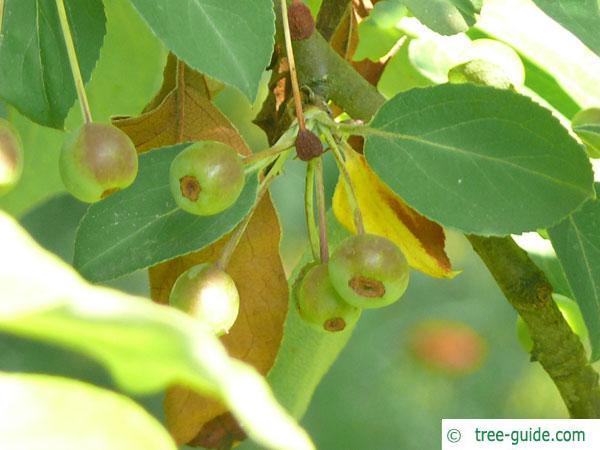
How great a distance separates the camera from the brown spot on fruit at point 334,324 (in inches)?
20.4

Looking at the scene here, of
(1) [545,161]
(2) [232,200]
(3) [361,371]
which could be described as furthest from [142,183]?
(3) [361,371]

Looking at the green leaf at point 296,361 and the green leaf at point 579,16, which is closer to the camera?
the green leaf at point 579,16

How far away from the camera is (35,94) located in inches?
20.6

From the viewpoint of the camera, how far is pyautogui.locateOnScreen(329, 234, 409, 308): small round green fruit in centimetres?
47

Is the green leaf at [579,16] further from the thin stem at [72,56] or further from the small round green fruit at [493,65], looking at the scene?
the thin stem at [72,56]

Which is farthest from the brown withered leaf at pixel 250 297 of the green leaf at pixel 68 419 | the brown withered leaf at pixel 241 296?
the green leaf at pixel 68 419

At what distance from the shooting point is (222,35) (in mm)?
447

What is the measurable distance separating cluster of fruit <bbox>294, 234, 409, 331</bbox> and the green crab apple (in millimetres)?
105

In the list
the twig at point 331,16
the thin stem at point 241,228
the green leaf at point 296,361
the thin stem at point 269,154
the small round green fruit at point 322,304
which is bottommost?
the green leaf at point 296,361

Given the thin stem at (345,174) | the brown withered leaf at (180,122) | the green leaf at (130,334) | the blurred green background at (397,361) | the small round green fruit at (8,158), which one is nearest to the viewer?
the green leaf at (130,334)

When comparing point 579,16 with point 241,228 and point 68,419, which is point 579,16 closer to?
point 241,228

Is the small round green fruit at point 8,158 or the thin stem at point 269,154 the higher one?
the small round green fruit at point 8,158

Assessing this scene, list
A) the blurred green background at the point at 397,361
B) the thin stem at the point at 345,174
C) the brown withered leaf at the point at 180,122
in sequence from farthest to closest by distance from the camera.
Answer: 1. the blurred green background at the point at 397,361
2. the brown withered leaf at the point at 180,122
3. the thin stem at the point at 345,174

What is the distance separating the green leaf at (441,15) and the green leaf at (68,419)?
383mm
